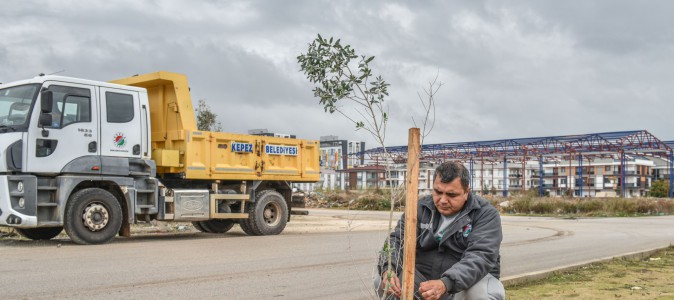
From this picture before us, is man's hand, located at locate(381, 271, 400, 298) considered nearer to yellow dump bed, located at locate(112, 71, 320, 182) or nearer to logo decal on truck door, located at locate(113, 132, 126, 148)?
logo decal on truck door, located at locate(113, 132, 126, 148)

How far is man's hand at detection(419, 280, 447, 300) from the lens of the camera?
4.48 m

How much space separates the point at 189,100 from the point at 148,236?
3386mm

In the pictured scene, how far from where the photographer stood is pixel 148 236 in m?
16.2

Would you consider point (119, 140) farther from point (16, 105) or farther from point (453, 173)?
point (453, 173)

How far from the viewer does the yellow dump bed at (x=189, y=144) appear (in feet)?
49.3

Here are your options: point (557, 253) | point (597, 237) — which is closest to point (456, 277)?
point (557, 253)

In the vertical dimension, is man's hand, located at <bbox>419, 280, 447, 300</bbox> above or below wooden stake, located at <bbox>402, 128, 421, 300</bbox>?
below

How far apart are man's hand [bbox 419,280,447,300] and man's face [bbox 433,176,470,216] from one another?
606 mm

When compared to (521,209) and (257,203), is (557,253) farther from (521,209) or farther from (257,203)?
(521,209)

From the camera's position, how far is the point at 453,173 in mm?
4883

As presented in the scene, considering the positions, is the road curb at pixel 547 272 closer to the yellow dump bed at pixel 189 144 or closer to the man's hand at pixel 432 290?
the man's hand at pixel 432 290

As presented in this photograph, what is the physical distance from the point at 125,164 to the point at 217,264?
14.0 ft

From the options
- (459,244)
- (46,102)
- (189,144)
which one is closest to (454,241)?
(459,244)

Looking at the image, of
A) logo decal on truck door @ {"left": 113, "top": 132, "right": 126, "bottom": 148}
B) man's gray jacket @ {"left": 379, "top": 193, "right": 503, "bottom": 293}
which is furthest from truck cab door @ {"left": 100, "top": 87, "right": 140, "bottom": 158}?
man's gray jacket @ {"left": 379, "top": 193, "right": 503, "bottom": 293}
